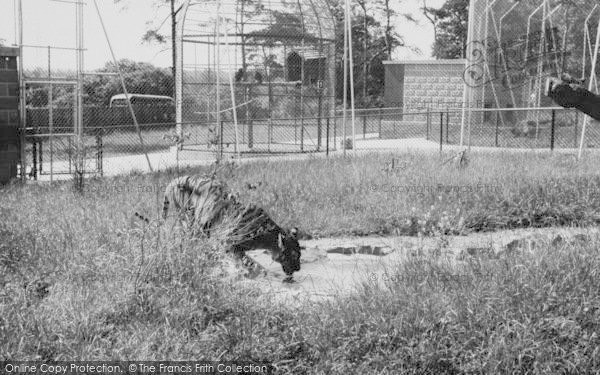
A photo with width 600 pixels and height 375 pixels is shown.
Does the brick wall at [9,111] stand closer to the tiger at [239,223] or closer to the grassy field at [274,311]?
the grassy field at [274,311]

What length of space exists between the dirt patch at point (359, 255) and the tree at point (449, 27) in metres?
45.4

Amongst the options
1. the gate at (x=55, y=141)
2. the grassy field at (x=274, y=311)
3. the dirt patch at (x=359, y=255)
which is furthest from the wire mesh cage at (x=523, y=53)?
the grassy field at (x=274, y=311)

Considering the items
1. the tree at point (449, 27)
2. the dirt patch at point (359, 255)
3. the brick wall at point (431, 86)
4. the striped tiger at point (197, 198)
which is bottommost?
the dirt patch at point (359, 255)

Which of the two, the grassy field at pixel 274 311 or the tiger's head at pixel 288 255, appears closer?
the grassy field at pixel 274 311

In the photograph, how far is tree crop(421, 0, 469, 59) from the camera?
5156 centimetres

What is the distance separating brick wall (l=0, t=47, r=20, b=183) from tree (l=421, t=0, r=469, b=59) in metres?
41.6

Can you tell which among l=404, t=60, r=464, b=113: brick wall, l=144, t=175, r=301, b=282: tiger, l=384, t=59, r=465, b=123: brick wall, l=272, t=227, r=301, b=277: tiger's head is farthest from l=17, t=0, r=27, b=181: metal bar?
l=404, t=60, r=464, b=113: brick wall

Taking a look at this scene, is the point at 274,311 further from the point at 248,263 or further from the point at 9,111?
the point at 9,111

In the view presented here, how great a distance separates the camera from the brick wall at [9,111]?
12.6m

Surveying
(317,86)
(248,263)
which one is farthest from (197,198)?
(317,86)

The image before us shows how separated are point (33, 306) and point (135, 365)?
0.83 m

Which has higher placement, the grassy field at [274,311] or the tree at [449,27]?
the tree at [449,27]

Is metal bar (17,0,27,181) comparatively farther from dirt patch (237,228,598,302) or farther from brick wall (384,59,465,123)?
brick wall (384,59,465,123)

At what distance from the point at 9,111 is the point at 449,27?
4428 cm
